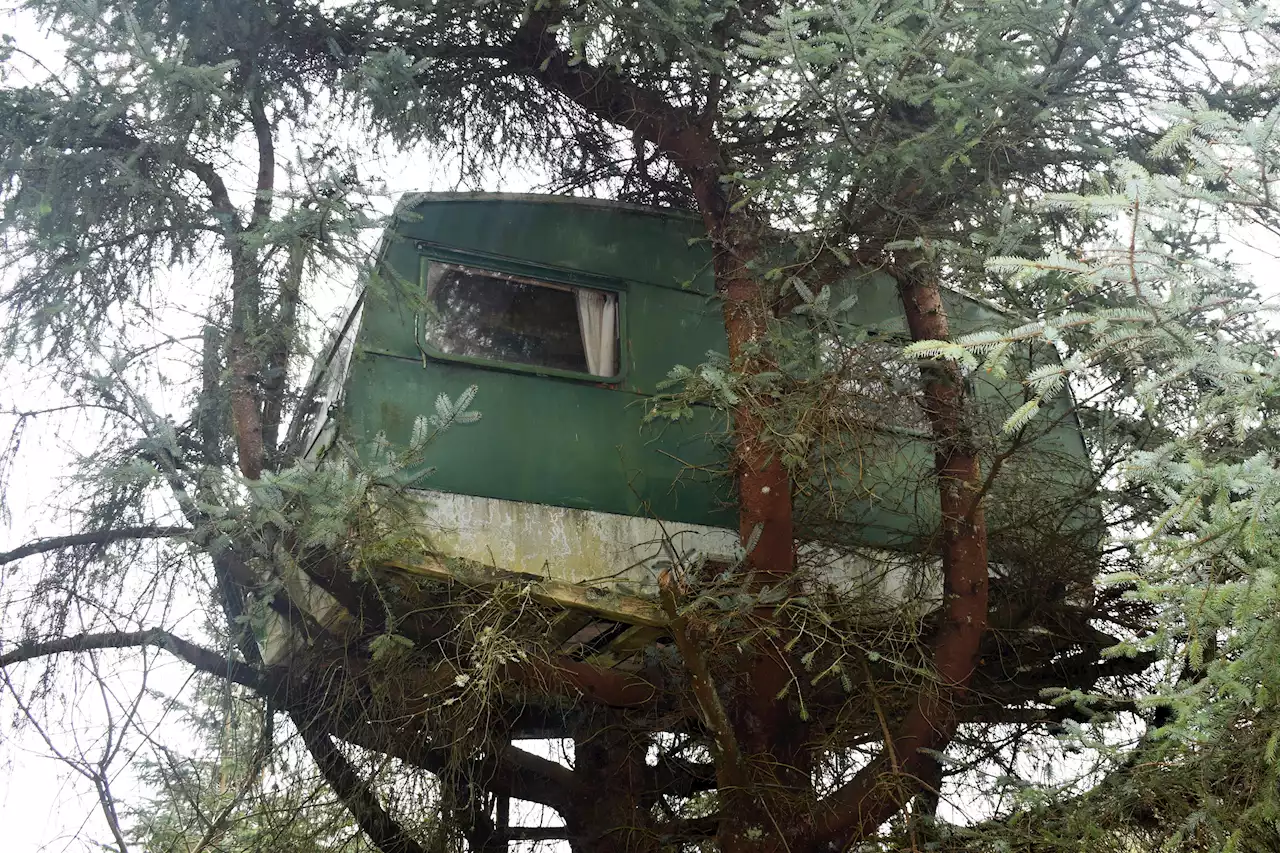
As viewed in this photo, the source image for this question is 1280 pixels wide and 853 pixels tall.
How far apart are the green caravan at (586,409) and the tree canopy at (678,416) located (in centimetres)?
17

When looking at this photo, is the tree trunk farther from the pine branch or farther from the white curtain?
the pine branch

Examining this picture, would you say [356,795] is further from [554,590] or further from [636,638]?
[636,638]

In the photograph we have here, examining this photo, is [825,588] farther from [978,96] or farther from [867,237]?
[978,96]

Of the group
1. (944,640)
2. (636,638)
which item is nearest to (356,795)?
(636,638)

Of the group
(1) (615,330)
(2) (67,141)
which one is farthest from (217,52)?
(1) (615,330)

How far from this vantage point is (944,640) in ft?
23.5

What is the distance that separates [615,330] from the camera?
8539 mm

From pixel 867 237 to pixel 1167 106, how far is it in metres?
3.42

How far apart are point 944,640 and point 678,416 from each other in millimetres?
2166

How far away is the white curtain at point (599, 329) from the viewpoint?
27.3 feet

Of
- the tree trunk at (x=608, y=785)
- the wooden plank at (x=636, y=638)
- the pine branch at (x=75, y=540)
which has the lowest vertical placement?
the tree trunk at (x=608, y=785)

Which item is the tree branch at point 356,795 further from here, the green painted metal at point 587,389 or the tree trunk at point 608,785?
the green painted metal at point 587,389

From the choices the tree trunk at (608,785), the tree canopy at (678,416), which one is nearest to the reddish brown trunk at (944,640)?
the tree canopy at (678,416)

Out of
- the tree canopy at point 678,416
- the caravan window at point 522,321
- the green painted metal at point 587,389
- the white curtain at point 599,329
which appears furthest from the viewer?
the white curtain at point 599,329
